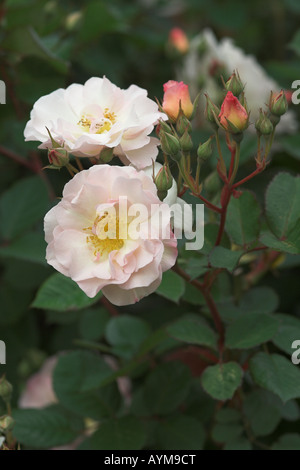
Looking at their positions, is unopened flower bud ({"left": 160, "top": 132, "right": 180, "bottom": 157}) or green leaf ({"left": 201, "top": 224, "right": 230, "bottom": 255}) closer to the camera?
unopened flower bud ({"left": 160, "top": 132, "right": 180, "bottom": 157})

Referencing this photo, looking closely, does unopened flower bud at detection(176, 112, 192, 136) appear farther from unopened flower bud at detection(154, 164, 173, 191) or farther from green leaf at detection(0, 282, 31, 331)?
green leaf at detection(0, 282, 31, 331)

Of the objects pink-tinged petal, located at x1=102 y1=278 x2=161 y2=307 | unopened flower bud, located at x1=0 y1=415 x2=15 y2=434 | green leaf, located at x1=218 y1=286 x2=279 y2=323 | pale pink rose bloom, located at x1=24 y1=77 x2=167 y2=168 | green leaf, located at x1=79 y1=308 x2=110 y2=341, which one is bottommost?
green leaf, located at x1=79 y1=308 x2=110 y2=341

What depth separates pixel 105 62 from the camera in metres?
1.47

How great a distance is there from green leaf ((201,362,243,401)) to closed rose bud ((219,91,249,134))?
Answer: 1.01ft

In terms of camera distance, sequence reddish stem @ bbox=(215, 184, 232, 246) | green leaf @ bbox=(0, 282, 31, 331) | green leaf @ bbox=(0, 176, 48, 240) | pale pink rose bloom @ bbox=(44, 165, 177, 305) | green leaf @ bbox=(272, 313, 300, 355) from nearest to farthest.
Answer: pale pink rose bloom @ bbox=(44, 165, 177, 305)
reddish stem @ bbox=(215, 184, 232, 246)
green leaf @ bbox=(272, 313, 300, 355)
green leaf @ bbox=(0, 176, 48, 240)
green leaf @ bbox=(0, 282, 31, 331)

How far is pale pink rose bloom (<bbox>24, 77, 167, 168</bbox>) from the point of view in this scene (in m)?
0.72

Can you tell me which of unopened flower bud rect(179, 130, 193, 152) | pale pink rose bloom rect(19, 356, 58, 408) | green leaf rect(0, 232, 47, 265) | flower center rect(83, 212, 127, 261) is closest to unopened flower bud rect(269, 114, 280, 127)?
unopened flower bud rect(179, 130, 193, 152)

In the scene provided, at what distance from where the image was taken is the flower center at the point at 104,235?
2.27 feet

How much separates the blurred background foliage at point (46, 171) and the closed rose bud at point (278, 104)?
Answer: 313 millimetres

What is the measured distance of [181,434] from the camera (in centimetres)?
95

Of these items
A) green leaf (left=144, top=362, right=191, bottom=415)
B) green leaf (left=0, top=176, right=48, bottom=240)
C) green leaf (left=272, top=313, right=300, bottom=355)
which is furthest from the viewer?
green leaf (left=0, top=176, right=48, bottom=240)

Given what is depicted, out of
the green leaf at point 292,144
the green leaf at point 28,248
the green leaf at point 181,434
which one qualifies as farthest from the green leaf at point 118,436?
the green leaf at point 292,144

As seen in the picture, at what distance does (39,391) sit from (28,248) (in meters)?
0.35
